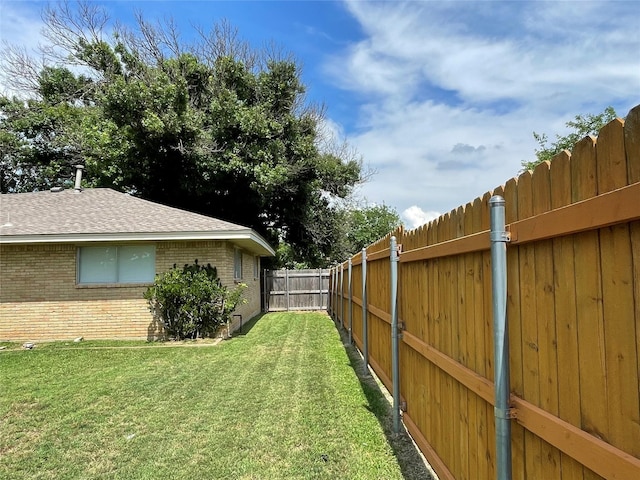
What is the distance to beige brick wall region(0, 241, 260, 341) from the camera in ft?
35.8

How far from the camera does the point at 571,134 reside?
3338 centimetres

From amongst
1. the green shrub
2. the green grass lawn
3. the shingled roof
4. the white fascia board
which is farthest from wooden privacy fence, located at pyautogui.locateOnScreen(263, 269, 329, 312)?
the green grass lawn

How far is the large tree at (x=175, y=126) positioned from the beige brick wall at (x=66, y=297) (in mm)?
6982

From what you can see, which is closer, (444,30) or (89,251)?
(444,30)

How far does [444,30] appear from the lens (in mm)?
7957

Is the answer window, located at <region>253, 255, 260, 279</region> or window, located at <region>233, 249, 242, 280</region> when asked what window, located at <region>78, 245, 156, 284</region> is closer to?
window, located at <region>233, 249, 242, 280</region>

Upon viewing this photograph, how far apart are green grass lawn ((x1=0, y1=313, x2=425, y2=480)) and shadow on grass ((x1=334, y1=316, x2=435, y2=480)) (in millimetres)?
27

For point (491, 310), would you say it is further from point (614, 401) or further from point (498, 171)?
point (498, 171)

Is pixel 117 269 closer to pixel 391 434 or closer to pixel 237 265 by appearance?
pixel 237 265

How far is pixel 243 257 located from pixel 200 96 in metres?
8.96

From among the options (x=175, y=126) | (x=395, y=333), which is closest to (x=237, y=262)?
(x=175, y=126)

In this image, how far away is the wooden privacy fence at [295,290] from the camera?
64.4 ft

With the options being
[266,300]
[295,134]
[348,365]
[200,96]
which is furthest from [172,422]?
[200,96]

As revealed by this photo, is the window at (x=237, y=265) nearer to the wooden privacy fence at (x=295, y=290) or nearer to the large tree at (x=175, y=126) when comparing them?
the large tree at (x=175, y=126)
